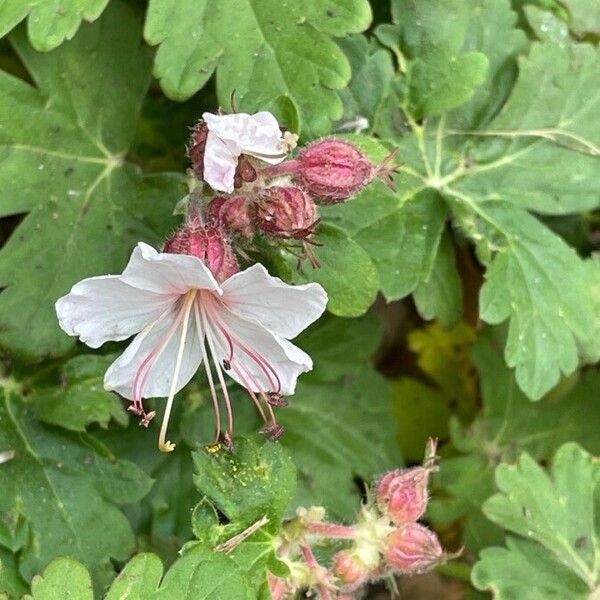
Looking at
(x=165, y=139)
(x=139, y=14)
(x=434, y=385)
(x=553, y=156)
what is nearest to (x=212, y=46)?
(x=139, y=14)

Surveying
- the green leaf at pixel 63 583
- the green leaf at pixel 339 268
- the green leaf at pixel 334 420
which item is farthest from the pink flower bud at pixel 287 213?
the green leaf at pixel 334 420

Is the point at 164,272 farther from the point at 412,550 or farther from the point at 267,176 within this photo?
the point at 412,550

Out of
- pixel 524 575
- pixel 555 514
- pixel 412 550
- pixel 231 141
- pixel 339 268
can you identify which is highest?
pixel 231 141

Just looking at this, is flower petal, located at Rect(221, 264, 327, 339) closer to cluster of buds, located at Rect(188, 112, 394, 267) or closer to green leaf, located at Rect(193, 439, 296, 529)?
cluster of buds, located at Rect(188, 112, 394, 267)

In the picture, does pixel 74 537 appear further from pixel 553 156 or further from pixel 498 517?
pixel 553 156

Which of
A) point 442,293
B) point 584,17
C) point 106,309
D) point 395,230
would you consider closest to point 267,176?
point 106,309

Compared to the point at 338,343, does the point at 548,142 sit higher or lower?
higher

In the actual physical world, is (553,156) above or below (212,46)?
below
